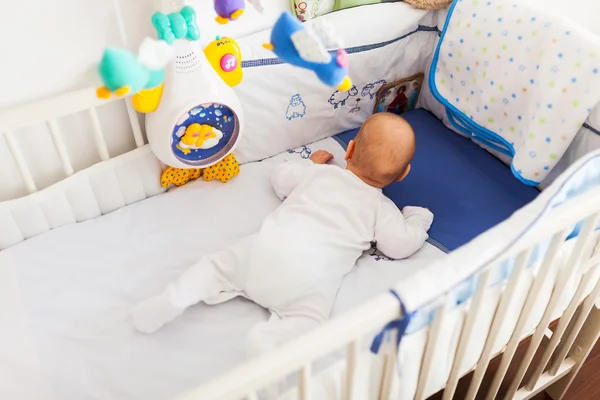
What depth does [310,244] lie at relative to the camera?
108 cm

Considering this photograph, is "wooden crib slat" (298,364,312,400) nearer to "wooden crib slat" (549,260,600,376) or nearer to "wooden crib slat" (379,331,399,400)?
"wooden crib slat" (379,331,399,400)

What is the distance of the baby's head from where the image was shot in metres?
1.17

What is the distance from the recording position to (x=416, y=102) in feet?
5.32

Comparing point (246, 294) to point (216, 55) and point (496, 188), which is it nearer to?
point (216, 55)

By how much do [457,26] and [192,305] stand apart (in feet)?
2.99

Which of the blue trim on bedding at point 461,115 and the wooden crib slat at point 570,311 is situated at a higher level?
the blue trim on bedding at point 461,115

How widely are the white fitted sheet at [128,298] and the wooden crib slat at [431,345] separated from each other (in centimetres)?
24

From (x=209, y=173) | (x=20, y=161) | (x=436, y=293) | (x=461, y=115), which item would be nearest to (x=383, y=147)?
(x=461, y=115)

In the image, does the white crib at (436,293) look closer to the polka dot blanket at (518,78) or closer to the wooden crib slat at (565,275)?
the wooden crib slat at (565,275)

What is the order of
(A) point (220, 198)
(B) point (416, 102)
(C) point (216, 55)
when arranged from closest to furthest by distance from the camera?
(C) point (216, 55) → (A) point (220, 198) → (B) point (416, 102)

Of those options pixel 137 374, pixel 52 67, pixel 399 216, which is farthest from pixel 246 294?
pixel 52 67

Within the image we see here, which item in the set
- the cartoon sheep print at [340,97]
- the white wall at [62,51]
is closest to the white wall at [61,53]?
the white wall at [62,51]

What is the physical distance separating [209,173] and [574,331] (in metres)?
0.90

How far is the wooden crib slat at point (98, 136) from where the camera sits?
114cm
